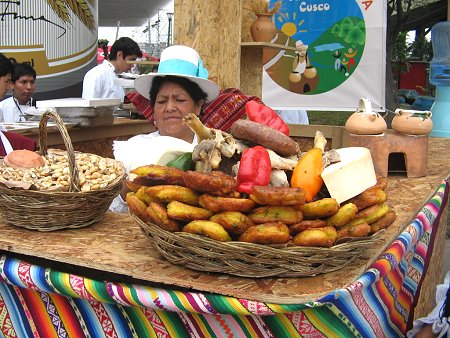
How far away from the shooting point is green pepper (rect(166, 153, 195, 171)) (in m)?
1.58

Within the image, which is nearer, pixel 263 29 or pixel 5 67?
pixel 263 29

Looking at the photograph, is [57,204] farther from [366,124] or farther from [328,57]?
[328,57]

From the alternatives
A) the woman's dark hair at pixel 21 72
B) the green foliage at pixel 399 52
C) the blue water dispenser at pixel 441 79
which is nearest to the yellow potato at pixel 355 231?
the blue water dispenser at pixel 441 79

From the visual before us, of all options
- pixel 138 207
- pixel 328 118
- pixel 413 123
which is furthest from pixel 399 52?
pixel 138 207

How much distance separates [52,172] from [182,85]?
1.07 metres

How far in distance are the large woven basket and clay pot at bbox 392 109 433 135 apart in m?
1.54

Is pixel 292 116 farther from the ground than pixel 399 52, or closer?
closer

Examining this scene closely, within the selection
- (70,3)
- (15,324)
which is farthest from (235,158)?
(70,3)

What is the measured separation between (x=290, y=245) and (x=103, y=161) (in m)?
0.86

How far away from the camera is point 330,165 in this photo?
1.44 m

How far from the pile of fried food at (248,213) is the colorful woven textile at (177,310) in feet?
0.44

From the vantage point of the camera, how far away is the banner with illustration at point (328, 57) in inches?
221

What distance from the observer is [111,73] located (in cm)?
674

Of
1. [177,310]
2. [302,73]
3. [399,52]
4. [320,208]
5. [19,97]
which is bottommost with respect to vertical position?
[177,310]
